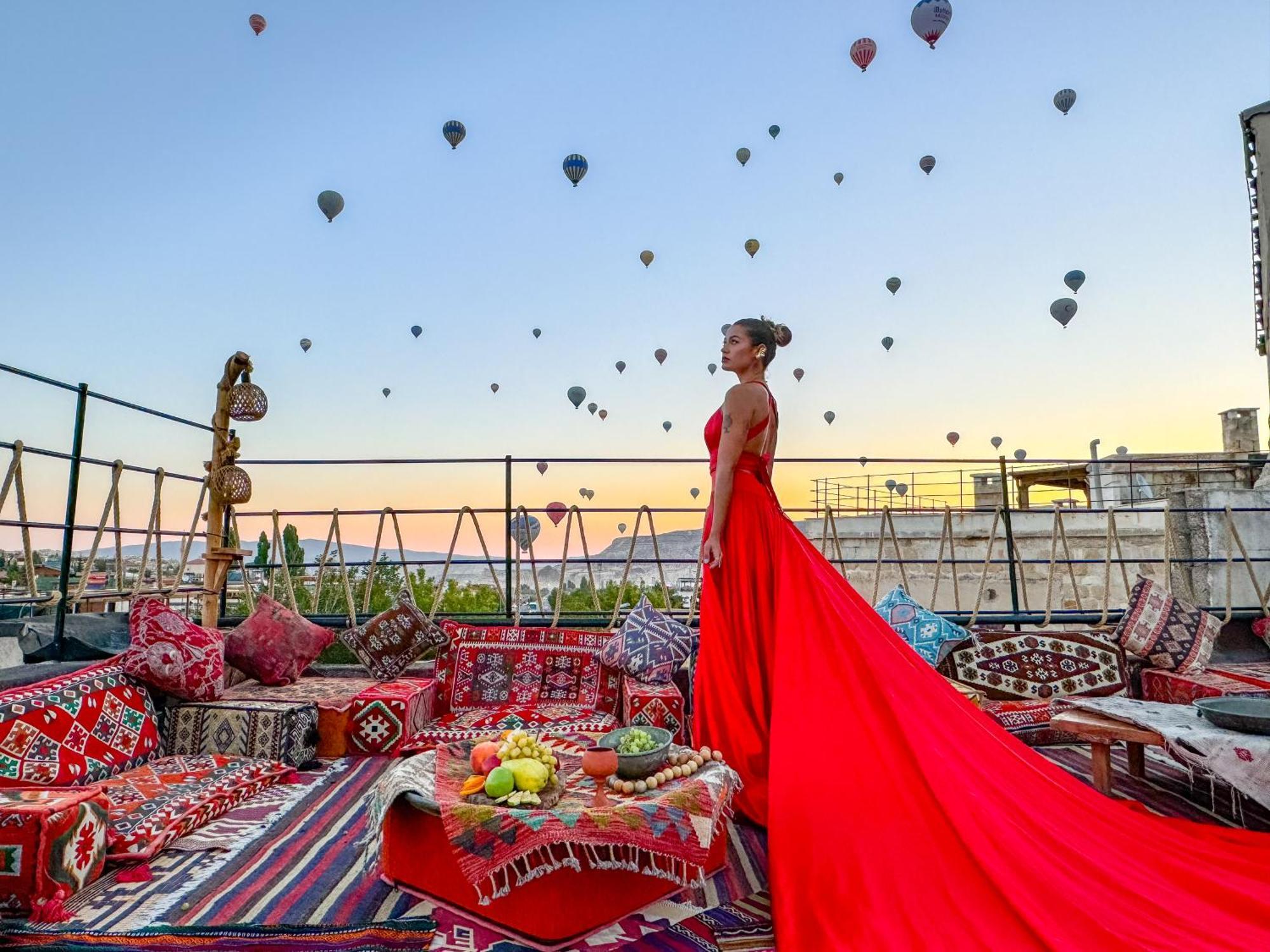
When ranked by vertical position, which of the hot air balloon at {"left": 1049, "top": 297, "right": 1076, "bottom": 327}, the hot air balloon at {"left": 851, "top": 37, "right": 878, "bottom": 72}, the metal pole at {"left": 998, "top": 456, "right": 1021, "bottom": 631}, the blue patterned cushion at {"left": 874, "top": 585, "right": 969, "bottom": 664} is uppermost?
the hot air balloon at {"left": 851, "top": 37, "right": 878, "bottom": 72}

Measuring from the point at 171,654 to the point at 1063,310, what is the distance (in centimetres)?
1310

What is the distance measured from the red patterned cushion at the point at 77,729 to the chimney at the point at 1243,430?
21.0 m

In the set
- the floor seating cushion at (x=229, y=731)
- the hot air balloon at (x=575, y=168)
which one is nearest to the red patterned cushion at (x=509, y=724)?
the floor seating cushion at (x=229, y=731)

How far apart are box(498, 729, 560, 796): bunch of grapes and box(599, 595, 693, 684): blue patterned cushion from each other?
1594 millimetres

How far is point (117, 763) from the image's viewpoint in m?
2.76

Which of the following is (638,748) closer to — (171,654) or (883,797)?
(883,797)

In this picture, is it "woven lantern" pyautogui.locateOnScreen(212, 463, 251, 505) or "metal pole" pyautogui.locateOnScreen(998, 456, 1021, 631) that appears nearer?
"woven lantern" pyautogui.locateOnScreen(212, 463, 251, 505)

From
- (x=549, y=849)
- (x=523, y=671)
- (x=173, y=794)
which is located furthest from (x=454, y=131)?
(x=549, y=849)

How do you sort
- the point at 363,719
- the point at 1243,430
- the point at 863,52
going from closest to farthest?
the point at 363,719
the point at 863,52
the point at 1243,430

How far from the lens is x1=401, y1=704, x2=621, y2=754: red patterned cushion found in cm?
341

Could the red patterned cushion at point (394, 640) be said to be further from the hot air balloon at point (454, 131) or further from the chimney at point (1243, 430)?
the chimney at point (1243, 430)

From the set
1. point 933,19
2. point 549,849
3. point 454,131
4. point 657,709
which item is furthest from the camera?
point 454,131

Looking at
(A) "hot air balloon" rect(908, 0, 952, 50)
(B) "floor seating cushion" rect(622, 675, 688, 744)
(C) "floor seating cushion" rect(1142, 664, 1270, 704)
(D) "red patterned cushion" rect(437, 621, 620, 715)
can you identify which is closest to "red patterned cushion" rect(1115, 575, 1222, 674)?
(C) "floor seating cushion" rect(1142, 664, 1270, 704)

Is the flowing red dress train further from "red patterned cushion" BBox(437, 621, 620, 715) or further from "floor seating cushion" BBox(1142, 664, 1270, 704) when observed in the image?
"floor seating cushion" BBox(1142, 664, 1270, 704)
